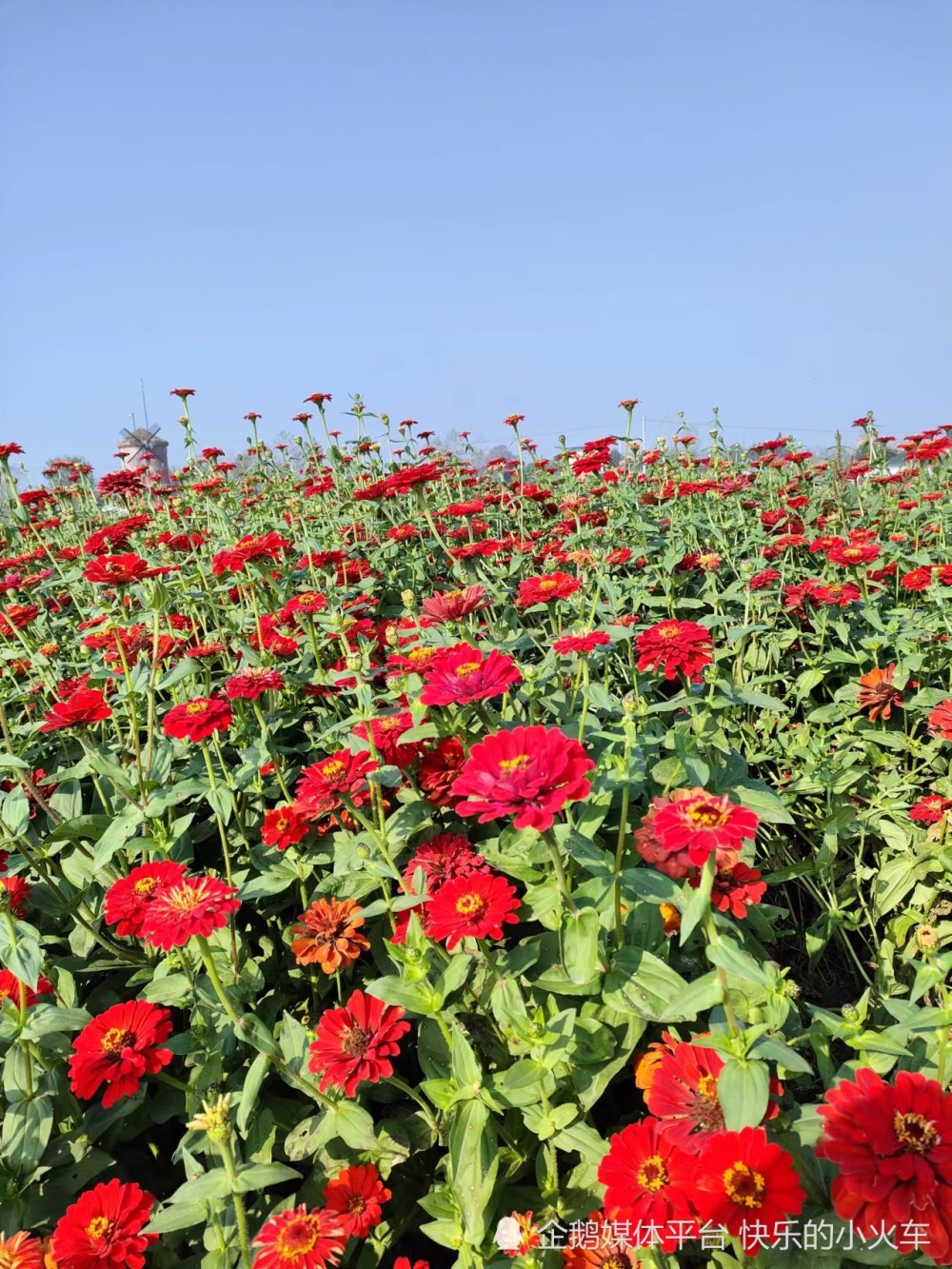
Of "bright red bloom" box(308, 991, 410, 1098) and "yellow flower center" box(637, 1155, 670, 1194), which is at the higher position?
"bright red bloom" box(308, 991, 410, 1098)

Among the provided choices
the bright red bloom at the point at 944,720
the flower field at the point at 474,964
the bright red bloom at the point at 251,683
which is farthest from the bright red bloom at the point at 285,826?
the bright red bloom at the point at 944,720

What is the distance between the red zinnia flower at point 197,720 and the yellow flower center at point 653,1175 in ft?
4.51

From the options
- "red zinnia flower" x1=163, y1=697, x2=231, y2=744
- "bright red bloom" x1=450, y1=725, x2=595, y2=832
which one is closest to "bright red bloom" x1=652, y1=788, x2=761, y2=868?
"bright red bloom" x1=450, y1=725, x2=595, y2=832

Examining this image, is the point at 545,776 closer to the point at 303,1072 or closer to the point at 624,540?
the point at 303,1072

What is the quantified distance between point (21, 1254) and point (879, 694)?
2.97 meters

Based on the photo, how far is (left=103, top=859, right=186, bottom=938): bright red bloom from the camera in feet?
5.86

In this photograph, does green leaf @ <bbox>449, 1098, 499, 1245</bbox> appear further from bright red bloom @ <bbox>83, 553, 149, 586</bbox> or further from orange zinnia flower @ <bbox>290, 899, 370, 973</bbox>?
bright red bloom @ <bbox>83, 553, 149, 586</bbox>

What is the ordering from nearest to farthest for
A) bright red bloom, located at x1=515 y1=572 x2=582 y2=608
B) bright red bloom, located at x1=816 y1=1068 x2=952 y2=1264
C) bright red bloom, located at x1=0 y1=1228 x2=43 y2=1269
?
1. bright red bloom, located at x1=816 y1=1068 x2=952 y2=1264
2. bright red bloom, located at x1=0 y1=1228 x2=43 y2=1269
3. bright red bloom, located at x1=515 y1=572 x2=582 y2=608

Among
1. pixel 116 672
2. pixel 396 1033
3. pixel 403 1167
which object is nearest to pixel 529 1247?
pixel 396 1033

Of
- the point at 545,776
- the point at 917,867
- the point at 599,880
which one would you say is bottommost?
the point at 917,867

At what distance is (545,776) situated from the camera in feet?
4.12

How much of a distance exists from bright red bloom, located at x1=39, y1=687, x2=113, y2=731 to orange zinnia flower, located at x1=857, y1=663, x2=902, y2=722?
2.72 m

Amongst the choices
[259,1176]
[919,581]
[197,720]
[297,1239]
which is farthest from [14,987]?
[919,581]

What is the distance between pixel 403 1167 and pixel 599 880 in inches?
35.0
